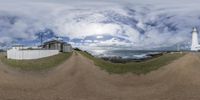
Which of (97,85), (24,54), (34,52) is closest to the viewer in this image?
(97,85)

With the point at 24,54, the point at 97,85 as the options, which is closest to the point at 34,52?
the point at 24,54

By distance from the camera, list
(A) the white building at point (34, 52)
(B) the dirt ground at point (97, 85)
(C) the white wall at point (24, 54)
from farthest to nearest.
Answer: (A) the white building at point (34, 52)
(C) the white wall at point (24, 54)
(B) the dirt ground at point (97, 85)

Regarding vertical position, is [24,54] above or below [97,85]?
above

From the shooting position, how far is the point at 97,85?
54.2 meters

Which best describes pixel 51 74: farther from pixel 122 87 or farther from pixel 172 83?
pixel 172 83

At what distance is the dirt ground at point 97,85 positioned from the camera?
154ft

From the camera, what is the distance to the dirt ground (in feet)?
154

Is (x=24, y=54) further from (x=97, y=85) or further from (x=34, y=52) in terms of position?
(x=97, y=85)

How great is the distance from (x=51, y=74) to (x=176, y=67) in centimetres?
2188

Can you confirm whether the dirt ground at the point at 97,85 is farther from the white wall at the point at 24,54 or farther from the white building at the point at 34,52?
the white building at the point at 34,52

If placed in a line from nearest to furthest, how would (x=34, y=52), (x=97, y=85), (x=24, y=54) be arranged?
(x=97, y=85) → (x=24, y=54) → (x=34, y=52)

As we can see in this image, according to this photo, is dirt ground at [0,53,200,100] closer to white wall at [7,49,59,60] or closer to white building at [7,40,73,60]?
white wall at [7,49,59,60]

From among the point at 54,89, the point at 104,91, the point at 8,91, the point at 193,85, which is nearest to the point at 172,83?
the point at 193,85

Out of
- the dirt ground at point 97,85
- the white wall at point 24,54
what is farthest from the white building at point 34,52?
the dirt ground at point 97,85
